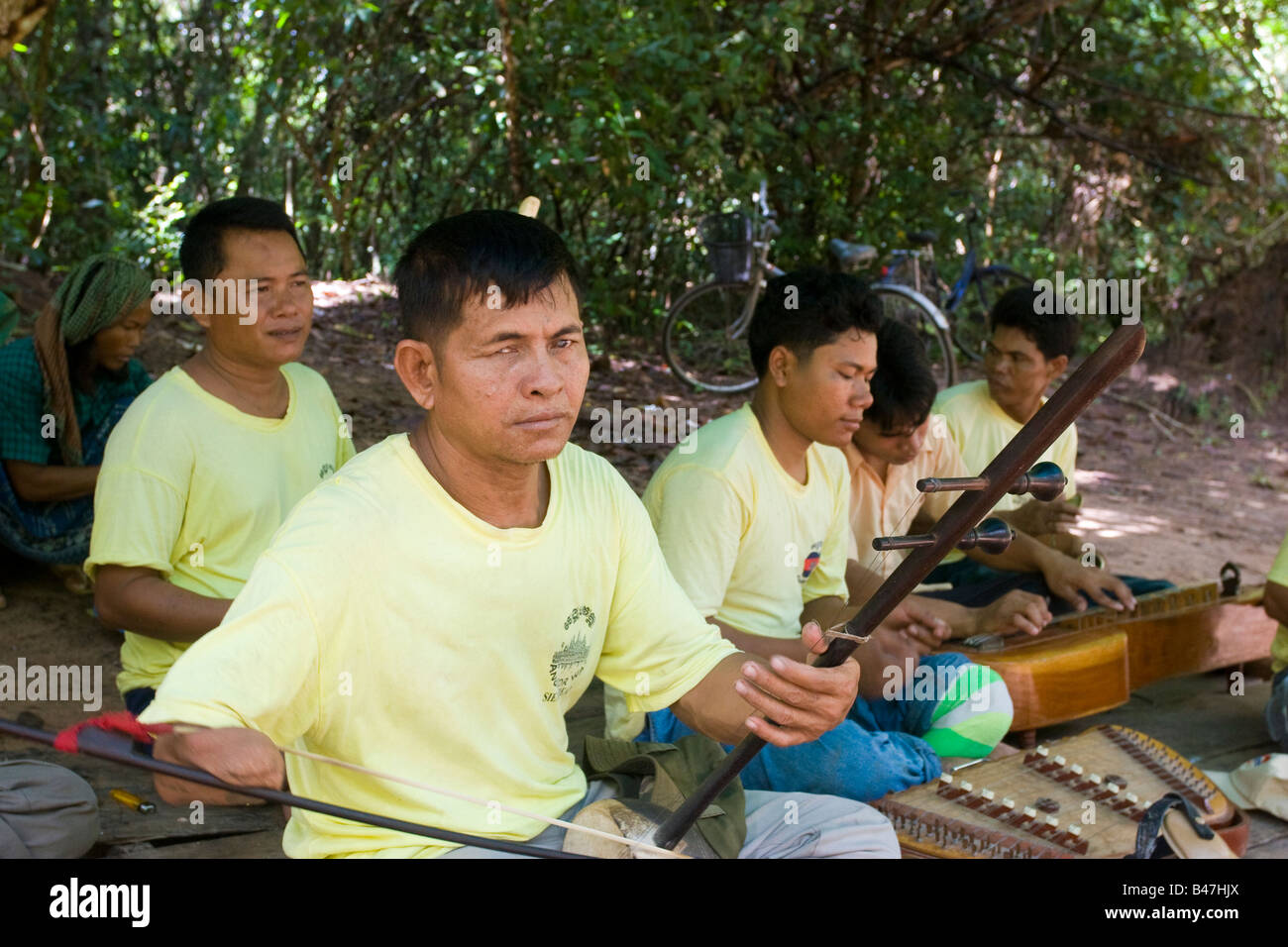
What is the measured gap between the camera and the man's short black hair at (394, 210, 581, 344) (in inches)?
84.5

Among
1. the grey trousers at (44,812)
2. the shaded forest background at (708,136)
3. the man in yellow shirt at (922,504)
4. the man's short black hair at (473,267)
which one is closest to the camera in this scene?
the man's short black hair at (473,267)

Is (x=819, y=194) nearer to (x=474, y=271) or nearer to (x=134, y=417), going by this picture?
(x=134, y=417)

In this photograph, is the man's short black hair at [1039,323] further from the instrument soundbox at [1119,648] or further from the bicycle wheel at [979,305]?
the bicycle wheel at [979,305]

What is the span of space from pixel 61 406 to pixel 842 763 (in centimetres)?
282

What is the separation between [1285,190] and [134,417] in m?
10.3

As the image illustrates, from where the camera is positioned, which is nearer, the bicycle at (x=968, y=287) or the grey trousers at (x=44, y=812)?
the grey trousers at (x=44, y=812)

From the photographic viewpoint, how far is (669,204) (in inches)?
330

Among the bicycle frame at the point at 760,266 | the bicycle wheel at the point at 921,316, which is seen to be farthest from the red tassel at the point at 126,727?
the bicycle wheel at the point at 921,316

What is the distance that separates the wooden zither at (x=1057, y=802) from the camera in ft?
9.56

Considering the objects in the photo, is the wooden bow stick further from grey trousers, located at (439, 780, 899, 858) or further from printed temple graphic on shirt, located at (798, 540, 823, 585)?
printed temple graphic on shirt, located at (798, 540, 823, 585)

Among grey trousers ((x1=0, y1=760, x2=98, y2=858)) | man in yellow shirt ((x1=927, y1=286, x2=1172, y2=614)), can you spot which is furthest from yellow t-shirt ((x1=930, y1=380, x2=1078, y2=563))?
grey trousers ((x1=0, y1=760, x2=98, y2=858))

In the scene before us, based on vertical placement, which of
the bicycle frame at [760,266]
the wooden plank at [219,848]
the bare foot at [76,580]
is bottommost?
the wooden plank at [219,848]

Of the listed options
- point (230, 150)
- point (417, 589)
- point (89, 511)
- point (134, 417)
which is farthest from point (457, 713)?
point (230, 150)

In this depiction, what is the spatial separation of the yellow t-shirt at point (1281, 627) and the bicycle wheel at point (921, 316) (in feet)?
14.3
